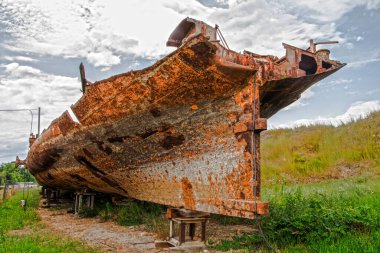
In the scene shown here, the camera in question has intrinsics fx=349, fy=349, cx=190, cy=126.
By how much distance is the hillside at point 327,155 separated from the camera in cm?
1014

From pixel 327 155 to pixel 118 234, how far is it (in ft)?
27.0

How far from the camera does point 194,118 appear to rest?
3.66 meters

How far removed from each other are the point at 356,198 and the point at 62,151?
4.73 metres

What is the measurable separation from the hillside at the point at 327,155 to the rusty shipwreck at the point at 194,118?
5663 millimetres

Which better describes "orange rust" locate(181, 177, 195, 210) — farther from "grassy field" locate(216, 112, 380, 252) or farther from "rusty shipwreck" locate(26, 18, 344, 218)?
"grassy field" locate(216, 112, 380, 252)

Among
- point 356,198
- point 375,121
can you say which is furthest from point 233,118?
point 375,121

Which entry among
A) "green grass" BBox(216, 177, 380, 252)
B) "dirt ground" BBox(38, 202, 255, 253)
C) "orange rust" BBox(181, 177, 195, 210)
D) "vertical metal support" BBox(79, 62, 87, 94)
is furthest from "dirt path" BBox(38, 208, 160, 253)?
"vertical metal support" BBox(79, 62, 87, 94)

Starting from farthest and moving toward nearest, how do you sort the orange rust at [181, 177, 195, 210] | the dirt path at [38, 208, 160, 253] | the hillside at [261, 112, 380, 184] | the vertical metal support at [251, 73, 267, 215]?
the hillside at [261, 112, 380, 184] < the dirt path at [38, 208, 160, 253] < the orange rust at [181, 177, 195, 210] < the vertical metal support at [251, 73, 267, 215]

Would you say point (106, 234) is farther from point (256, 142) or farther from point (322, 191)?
point (322, 191)

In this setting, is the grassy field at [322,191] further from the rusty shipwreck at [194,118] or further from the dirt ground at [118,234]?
the rusty shipwreck at [194,118]

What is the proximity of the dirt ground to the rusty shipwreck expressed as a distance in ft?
1.79

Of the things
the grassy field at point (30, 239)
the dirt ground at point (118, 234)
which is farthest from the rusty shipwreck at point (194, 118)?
the grassy field at point (30, 239)

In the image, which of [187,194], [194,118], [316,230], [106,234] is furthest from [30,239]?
[316,230]

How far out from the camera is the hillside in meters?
10.1
